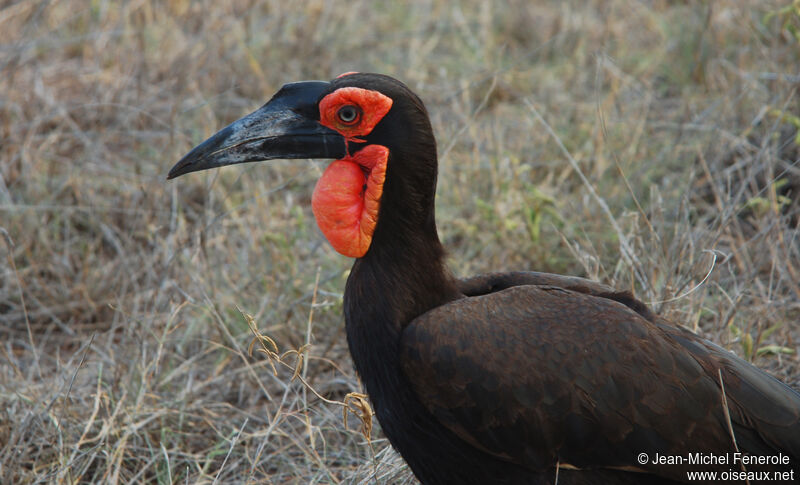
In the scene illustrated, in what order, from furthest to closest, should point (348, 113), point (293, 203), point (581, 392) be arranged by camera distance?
point (293, 203) < point (348, 113) < point (581, 392)

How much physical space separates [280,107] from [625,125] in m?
2.33

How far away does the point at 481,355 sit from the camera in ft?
7.41

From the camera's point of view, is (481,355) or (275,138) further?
(275,138)

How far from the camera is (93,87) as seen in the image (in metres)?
5.09

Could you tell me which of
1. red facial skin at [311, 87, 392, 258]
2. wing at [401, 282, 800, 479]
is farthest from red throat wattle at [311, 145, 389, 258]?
wing at [401, 282, 800, 479]

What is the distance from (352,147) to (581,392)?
857mm

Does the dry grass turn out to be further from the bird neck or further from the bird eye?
the bird eye

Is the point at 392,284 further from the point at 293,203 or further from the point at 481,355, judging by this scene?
the point at 293,203

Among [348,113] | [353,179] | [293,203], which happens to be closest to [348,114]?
[348,113]

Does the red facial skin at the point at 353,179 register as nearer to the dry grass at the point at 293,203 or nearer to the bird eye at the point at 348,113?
the bird eye at the point at 348,113

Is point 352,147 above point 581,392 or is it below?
above

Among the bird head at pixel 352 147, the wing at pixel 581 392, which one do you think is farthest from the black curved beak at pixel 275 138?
the wing at pixel 581 392

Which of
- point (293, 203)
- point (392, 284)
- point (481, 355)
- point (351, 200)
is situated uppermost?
point (351, 200)

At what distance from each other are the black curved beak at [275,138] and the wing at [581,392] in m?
0.55
